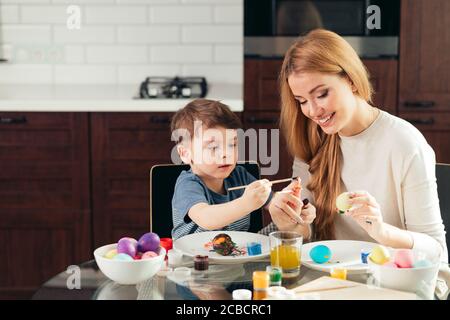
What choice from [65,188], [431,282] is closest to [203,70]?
[65,188]

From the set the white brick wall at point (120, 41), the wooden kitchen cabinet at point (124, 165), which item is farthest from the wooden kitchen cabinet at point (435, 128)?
the wooden kitchen cabinet at point (124, 165)

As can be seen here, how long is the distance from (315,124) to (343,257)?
0.48 meters

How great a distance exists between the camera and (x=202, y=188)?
206 centimetres

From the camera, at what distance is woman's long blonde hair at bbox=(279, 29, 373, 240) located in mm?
1840

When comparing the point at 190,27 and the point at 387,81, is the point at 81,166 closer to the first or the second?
the point at 190,27

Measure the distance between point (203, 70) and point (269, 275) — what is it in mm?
2538

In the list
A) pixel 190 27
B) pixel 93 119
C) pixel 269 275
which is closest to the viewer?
pixel 269 275

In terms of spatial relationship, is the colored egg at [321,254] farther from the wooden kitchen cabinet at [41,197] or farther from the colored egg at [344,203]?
the wooden kitchen cabinet at [41,197]

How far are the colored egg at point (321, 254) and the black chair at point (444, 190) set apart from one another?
24.3 inches

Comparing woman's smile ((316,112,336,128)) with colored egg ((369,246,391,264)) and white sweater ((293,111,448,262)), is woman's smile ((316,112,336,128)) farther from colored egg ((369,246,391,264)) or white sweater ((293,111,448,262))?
colored egg ((369,246,391,264))

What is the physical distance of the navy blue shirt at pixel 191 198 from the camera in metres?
1.98

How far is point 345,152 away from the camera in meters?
2.01

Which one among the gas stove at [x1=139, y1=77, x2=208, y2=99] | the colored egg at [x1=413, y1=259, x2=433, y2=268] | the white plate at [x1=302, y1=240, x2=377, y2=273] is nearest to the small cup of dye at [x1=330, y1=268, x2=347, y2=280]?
the white plate at [x1=302, y1=240, x2=377, y2=273]
